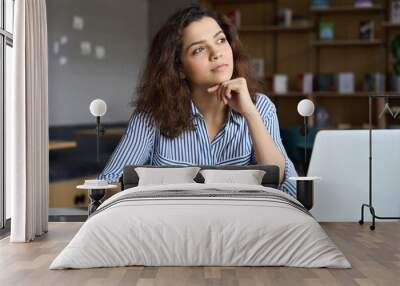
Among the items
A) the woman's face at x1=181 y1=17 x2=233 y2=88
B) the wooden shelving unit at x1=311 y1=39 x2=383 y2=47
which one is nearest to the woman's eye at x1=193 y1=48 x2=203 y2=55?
the woman's face at x1=181 y1=17 x2=233 y2=88

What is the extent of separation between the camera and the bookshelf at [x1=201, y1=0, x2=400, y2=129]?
8.04 meters

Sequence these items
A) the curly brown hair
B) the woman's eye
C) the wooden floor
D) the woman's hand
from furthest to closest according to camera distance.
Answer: the woman's eye
the curly brown hair
the woman's hand
the wooden floor

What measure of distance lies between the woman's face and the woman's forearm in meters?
0.43

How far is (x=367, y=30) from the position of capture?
26.2 ft

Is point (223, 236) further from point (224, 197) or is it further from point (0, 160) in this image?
point (0, 160)

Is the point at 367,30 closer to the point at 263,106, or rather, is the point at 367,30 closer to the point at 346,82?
the point at 346,82

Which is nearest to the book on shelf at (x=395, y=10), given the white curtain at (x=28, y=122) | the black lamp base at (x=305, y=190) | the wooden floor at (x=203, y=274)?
the black lamp base at (x=305, y=190)

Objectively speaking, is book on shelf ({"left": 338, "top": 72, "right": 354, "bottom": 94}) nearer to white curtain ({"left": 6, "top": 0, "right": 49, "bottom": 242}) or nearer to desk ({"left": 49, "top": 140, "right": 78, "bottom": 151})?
desk ({"left": 49, "top": 140, "right": 78, "bottom": 151})


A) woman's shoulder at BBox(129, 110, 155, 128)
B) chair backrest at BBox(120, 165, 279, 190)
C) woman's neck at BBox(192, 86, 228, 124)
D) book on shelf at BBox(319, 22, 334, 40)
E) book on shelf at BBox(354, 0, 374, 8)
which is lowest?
chair backrest at BBox(120, 165, 279, 190)

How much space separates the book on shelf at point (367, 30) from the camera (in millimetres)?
7973

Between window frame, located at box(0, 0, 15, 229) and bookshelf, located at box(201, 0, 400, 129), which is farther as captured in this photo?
bookshelf, located at box(201, 0, 400, 129)

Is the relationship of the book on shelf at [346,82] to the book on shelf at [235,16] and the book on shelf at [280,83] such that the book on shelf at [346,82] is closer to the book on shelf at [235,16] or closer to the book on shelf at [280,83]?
the book on shelf at [280,83]

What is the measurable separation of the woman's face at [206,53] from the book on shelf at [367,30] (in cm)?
342

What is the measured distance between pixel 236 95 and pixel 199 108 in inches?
11.6
